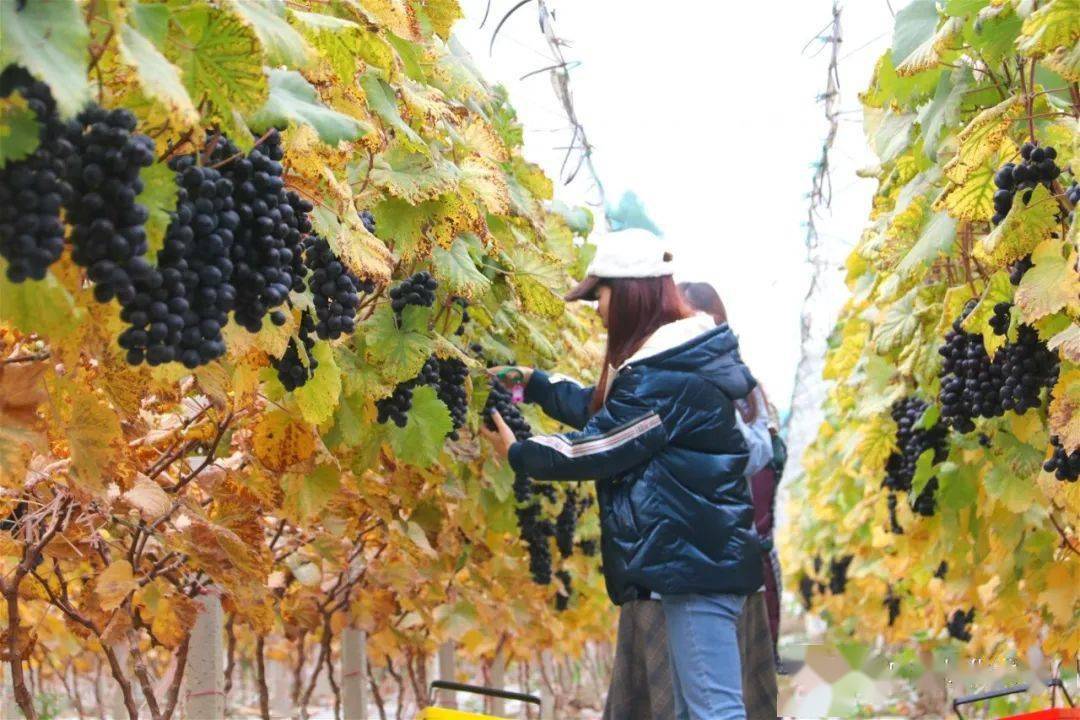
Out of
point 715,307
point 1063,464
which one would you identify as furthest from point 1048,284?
point 715,307

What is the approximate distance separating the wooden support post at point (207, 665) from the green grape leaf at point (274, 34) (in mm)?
1772

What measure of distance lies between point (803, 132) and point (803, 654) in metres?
4.05

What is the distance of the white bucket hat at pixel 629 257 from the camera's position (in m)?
3.48

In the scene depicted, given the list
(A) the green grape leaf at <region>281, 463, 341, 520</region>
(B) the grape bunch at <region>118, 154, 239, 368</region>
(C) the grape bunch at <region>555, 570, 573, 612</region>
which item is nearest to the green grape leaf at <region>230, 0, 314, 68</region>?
(B) the grape bunch at <region>118, 154, 239, 368</region>

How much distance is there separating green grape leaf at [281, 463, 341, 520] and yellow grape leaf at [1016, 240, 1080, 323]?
1.41m

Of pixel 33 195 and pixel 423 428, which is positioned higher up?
pixel 423 428

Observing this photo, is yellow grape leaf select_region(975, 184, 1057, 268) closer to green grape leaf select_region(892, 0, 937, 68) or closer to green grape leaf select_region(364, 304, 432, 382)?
green grape leaf select_region(892, 0, 937, 68)

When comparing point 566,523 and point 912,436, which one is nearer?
point 912,436

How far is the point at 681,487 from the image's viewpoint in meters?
3.28

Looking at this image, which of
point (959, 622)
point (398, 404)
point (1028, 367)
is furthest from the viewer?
point (959, 622)

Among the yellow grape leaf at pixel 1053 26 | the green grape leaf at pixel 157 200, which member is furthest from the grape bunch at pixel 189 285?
the yellow grape leaf at pixel 1053 26

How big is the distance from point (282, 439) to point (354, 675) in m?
2.32

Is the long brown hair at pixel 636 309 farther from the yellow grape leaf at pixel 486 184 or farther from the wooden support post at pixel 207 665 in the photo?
the wooden support post at pixel 207 665

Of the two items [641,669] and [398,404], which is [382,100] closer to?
[398,404]
